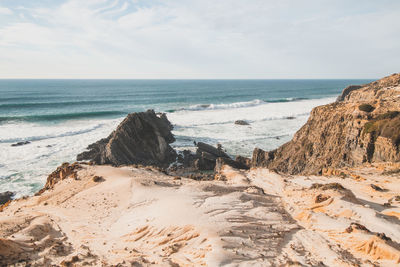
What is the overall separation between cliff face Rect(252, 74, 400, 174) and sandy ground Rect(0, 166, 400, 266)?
6.25 ft

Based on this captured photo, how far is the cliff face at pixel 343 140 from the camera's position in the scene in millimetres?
15680

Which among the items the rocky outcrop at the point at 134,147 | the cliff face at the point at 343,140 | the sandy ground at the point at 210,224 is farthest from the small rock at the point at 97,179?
the cliff face at the point at 343,140

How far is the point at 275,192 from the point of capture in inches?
535

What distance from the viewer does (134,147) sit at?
83.3 feet

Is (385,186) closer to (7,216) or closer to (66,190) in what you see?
(66,190)

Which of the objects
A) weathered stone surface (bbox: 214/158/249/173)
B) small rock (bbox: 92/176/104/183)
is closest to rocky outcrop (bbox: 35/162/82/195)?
small rock (bbox: 92/176/104/183)

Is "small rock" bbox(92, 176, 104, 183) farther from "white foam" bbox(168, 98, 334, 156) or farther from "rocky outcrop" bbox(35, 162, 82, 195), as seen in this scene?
"white foam" bbox(168, 98, 334, 156)

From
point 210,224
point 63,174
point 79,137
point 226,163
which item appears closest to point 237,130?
point 226,163

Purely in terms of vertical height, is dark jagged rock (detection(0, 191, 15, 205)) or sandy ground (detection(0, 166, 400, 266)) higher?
sandy ground (detection(0, 166, 400, 266))

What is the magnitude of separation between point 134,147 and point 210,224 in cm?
1748

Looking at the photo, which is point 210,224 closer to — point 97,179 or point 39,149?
point 97,179

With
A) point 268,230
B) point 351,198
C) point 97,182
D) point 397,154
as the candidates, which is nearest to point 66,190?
point 97,182

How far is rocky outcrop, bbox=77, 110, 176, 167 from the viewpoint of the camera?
23734 mm

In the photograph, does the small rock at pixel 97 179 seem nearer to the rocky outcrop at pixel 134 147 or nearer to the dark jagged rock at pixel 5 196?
the rocky outcrop at pixel 134 147
